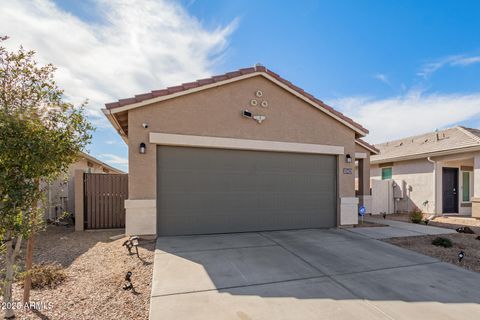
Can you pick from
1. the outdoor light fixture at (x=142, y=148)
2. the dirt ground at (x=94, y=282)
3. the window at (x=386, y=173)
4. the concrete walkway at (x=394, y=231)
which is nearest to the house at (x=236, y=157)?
the outdoor light fixture at (x=142, y=148)

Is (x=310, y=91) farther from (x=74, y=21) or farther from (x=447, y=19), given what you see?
(x=74, y=21)

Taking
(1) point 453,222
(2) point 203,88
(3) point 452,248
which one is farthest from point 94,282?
(1) point 453,222

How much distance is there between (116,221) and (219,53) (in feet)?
22.7

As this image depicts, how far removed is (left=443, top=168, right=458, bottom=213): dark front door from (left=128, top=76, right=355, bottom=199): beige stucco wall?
313 inches

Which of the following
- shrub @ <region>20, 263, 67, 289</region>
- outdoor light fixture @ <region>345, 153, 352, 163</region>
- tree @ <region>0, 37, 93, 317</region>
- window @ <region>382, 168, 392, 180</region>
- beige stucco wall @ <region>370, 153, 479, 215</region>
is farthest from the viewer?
window @ <region>382, 168, 392, 180</region>

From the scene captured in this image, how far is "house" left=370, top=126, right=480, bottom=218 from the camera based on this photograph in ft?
39.7

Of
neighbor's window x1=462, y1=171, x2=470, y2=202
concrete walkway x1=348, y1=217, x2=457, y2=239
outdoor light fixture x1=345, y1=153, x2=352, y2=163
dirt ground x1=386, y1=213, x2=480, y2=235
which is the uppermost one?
outdoor light fixture x1=345, y1=153, x2=352, y2=163

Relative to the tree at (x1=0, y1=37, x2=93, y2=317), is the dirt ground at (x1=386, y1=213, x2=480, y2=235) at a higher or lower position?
lower

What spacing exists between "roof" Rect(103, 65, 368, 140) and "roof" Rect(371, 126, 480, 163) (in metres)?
6.16

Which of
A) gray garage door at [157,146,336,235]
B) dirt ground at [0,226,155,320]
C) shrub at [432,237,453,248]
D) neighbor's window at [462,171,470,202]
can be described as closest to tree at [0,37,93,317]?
dirt ground at [0,226,155,320]

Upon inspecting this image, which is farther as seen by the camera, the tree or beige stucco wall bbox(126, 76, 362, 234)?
beige stucco wall bbox(126, 76, 362, 234)

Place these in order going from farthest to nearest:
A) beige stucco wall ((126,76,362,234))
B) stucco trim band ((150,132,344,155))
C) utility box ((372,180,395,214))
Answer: utility box ((372,180,395,214)) < stucco trim band ((150,132,344,155)) < beige stucco wall ((126,76,362,234))

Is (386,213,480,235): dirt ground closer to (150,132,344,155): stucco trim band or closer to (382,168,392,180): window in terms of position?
(382,168,392,180): window

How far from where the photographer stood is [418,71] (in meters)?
11.6
